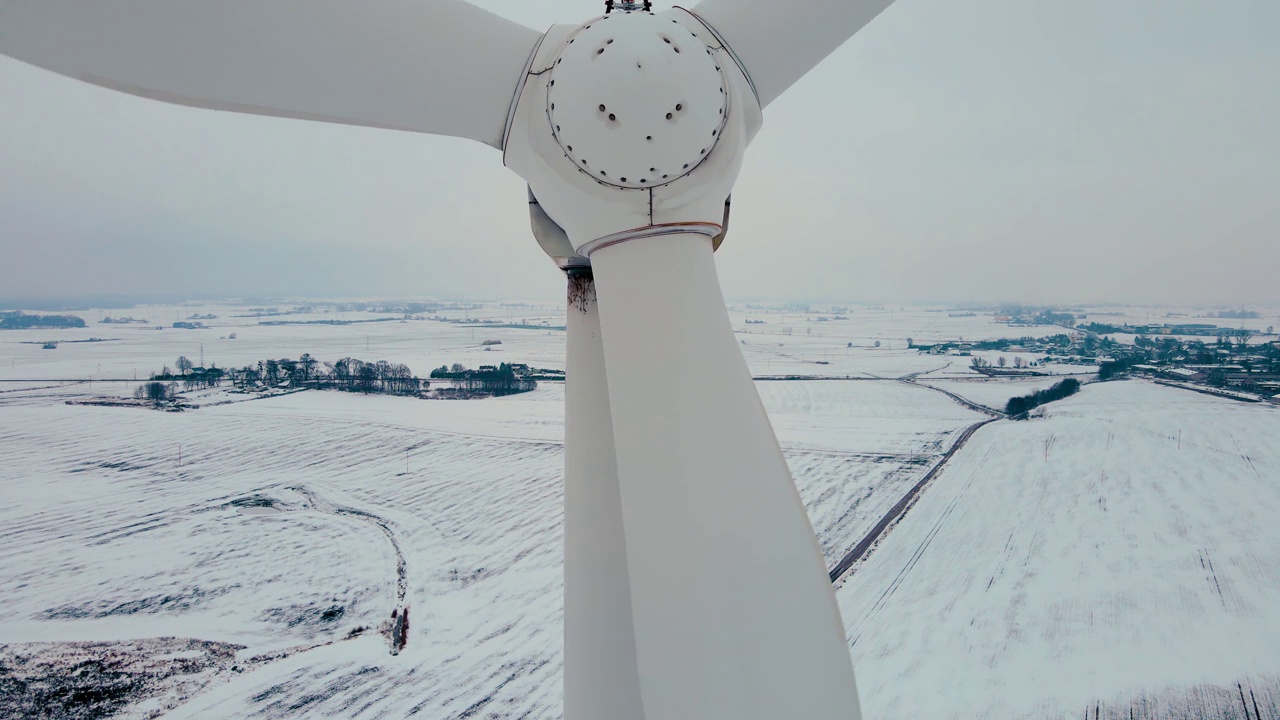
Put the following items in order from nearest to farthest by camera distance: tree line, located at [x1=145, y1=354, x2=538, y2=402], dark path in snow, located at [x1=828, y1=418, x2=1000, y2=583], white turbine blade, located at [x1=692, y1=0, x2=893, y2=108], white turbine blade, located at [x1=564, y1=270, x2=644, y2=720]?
white turbine blade, located at [x1=692, y1=0, x2=893, y2=108], white turbine blade, located at [x1=564, y1=270, x2=644, y2=720], dark path in snow, located at [x1=828, y1=418, x2=1000, y2=583], tree line, located at [x1=145, y1=354, x2=538, y2=402]

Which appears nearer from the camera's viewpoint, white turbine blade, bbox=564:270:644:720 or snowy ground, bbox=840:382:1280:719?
white turbine blade, bbox=564:270:644:720

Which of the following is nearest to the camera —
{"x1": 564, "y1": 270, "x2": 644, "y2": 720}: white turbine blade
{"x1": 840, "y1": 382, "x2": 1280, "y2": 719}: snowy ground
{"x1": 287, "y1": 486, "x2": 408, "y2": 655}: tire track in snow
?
{"x1": 564, "y1": 270, "x2": 644, "y2": 720}: white turbine blade

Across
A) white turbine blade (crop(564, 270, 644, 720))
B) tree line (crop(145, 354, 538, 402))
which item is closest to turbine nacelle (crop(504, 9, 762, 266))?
white turbine blade (crop(564, 270, 644, 720))

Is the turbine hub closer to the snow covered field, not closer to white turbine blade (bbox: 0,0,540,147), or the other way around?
white turbine blade (bbox: 0,0,540,147)

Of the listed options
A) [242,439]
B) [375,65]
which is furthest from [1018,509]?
[242,439]

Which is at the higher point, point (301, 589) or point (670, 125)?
point (670, 125)

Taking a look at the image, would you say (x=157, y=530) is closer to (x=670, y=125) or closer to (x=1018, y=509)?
(x=670, y=125)

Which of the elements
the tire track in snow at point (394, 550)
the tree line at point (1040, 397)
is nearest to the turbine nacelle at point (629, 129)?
the tire track in snow at point (394, 550)

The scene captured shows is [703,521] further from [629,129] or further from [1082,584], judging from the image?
[1082,584]
